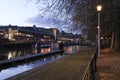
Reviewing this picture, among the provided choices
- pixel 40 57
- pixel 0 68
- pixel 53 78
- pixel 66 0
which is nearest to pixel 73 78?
pixel 53 78

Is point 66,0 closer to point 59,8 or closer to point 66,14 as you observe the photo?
point 59,8

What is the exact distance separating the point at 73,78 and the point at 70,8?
626 cm

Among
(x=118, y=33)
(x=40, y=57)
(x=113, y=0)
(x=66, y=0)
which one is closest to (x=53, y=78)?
(x=66, y=0)

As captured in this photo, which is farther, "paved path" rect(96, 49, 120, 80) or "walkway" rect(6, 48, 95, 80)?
"paved path" rect(96, 49, 120, 80)

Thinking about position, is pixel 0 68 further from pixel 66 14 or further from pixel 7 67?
pixel 66 14

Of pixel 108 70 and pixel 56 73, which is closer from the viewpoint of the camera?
pixel 56 73

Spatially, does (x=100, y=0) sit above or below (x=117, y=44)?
above

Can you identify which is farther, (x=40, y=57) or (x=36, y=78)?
(x=40, y=57)

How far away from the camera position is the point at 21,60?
166ft

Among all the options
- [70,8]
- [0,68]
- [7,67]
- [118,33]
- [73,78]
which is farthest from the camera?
[118,33]

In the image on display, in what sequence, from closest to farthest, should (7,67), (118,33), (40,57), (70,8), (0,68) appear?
(70,8), (0,68), (7,67), (118,33), (40,57)

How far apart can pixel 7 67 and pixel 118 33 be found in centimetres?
1529

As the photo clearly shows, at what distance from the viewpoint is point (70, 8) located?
21250mm

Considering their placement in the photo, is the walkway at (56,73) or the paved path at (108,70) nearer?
the walkway at (56,73)
